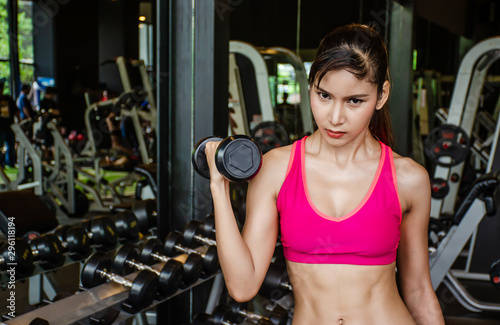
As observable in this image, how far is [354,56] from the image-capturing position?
95 cm

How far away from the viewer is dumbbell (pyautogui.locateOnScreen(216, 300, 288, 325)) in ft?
6.10

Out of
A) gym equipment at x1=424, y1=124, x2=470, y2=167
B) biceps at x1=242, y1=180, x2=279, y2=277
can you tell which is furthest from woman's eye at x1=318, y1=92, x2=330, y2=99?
gym equipment at x1=424, y1=124, x2=470, y2=167

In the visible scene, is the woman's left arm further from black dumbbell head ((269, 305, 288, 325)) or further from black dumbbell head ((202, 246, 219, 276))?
black dumbbell head ((202, 246, 219, 276))

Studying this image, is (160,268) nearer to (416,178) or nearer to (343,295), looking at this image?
(343,295)

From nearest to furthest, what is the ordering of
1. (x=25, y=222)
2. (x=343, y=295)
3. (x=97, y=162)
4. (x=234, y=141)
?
(x=234, y=141) < (x=343, y=295) < (x=25, y=222) < (x=97, y=162)

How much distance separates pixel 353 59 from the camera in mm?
942

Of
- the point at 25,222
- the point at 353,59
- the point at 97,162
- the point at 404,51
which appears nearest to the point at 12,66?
the point at 25,222

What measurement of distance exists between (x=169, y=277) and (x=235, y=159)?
940mm

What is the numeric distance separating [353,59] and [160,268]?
4.03 ft

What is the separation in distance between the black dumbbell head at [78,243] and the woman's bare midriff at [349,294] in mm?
1408

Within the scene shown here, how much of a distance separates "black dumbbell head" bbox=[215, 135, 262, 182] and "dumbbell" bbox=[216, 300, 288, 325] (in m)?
1.11

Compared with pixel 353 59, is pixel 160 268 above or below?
below

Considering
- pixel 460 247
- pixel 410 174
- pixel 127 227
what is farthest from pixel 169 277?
pixel 460 247

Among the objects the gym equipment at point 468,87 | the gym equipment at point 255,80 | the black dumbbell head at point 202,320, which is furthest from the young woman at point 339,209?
the gym equipment at point 468,87
